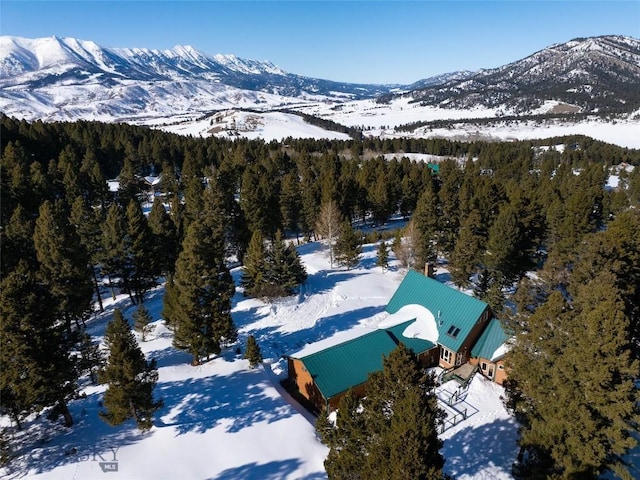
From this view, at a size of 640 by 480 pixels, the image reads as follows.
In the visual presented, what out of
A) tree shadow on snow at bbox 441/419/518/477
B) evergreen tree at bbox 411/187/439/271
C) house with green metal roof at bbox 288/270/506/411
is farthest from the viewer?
evergreen tree at bbox 411/187/439/271

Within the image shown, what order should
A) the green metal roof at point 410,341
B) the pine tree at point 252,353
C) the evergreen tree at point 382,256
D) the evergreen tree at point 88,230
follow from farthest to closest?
the evergreen tree at point 382,256 < the evergreen tree at point 88,230 < the green metal roof at point 410,341 < the pine tree at point 252,353

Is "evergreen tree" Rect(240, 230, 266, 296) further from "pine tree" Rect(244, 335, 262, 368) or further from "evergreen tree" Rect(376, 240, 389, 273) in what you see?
"evergreen tree" Rect(376, 240, 389, 273)

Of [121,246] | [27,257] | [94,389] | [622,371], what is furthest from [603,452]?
[27,257]

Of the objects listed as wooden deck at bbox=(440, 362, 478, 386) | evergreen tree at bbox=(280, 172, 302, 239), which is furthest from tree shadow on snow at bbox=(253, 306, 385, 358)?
evergreen tree at bbox=(280, 172, 302, 239)

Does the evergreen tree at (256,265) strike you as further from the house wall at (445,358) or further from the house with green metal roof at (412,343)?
the house wall at (445,358)

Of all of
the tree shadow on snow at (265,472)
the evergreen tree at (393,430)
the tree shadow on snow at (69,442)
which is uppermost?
the evergreen tree at (393,430)

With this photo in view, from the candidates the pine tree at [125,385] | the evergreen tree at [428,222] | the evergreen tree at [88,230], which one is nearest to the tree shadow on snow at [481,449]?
the pine tree at [125,385]
